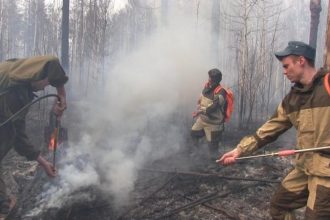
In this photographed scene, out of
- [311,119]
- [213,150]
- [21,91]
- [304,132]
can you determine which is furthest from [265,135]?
[213,150]

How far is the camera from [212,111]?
8203 mm

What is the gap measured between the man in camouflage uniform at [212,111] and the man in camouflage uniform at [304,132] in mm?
4210

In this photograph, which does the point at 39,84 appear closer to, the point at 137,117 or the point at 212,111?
the point at 212,111

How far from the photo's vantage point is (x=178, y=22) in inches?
743

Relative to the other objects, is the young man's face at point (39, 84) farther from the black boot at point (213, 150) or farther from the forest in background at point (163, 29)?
the forest in background at point (163, 29)

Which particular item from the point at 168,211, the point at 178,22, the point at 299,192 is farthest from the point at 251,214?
the point at 178,22

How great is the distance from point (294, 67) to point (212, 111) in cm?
466

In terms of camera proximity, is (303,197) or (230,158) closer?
(303,197)

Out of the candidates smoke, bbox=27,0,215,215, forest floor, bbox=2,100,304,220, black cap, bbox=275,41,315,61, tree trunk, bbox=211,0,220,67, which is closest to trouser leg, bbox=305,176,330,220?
black cap, bbox=275,41,315,61

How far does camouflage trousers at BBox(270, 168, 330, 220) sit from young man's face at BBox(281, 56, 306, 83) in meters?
0.94

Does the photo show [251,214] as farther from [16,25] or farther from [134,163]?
[16,25]

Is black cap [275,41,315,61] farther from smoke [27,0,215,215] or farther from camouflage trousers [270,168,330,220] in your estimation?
smoke [27,0,215,215]

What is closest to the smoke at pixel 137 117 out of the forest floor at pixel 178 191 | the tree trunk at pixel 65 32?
the forest floor at pixel 178 191

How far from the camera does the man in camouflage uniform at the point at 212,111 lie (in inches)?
320
